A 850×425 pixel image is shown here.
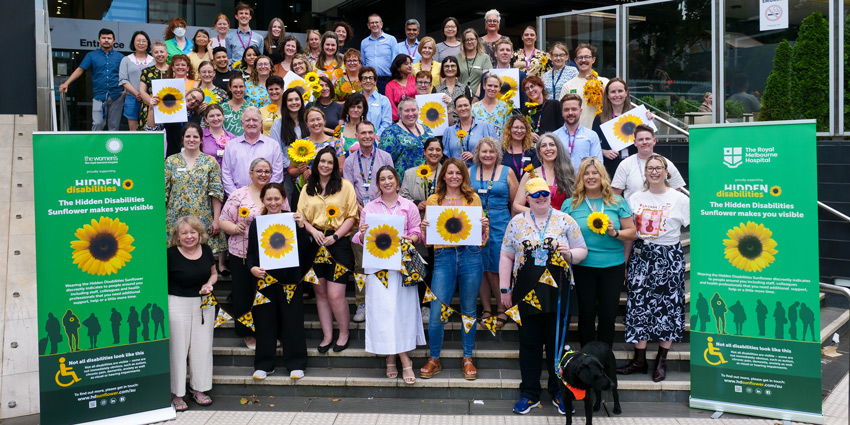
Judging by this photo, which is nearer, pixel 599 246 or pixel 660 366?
pixel 599 246

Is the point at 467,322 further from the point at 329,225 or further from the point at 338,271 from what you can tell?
the point at 329,225

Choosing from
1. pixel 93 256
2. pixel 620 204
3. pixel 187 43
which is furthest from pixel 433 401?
pixel 187 43

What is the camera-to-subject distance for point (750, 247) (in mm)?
5242

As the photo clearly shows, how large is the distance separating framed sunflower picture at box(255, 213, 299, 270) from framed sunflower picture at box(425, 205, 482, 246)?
1.15 metres

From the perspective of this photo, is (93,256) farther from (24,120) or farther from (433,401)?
(433,401)

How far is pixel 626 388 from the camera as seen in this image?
554 cm

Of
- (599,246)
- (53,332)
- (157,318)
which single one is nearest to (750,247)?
(599,246)

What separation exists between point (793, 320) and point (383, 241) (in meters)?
3.29

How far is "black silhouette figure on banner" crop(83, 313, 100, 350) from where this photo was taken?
17.0 feet

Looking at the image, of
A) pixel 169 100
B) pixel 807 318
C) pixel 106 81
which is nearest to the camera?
pixel 807 318

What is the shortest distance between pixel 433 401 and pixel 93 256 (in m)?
2.99

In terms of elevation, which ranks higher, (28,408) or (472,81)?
(472,81)

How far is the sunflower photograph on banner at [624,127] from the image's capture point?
6547 millimetres

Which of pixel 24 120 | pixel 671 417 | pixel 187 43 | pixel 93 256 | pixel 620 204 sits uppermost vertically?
pixel 187 43
